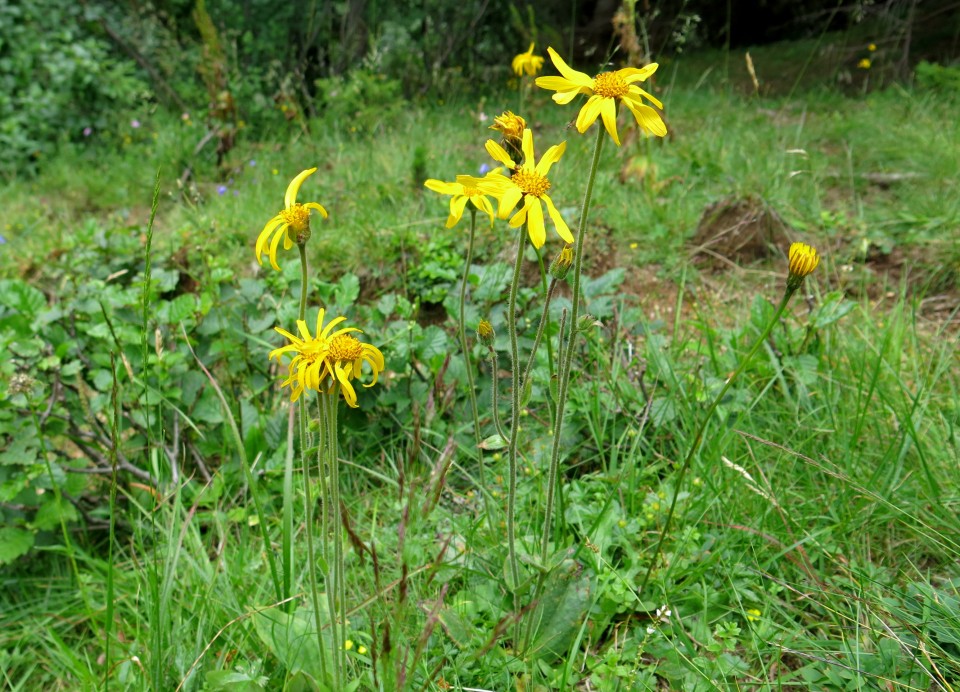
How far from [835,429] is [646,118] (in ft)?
3.27

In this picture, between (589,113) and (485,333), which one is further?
(485,333)

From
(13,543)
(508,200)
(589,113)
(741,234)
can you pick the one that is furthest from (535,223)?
(741,234)

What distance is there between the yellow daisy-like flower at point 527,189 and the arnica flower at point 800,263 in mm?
340

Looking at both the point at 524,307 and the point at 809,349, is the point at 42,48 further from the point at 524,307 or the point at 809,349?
the point at 809,349

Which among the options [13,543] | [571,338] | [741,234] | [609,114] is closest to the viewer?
[609,114]

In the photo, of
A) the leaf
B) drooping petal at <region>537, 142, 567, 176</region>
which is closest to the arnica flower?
drooping petal at <region>537, 142, 567, 176</region>

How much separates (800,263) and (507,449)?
2.20 feet

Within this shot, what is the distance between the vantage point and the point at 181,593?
1.50 m

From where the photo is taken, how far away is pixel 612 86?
0.91 m

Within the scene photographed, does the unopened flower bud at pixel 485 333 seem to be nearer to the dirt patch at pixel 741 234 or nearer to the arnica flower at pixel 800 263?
the arnica flower at pixel 800 263

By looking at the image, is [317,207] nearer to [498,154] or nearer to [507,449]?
[498,154]

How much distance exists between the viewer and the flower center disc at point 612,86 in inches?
35.6

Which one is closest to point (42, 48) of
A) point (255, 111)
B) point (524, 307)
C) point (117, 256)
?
point (255, 111)

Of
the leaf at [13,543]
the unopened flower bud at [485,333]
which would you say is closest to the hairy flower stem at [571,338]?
the unopened flower bud at [485,333]
